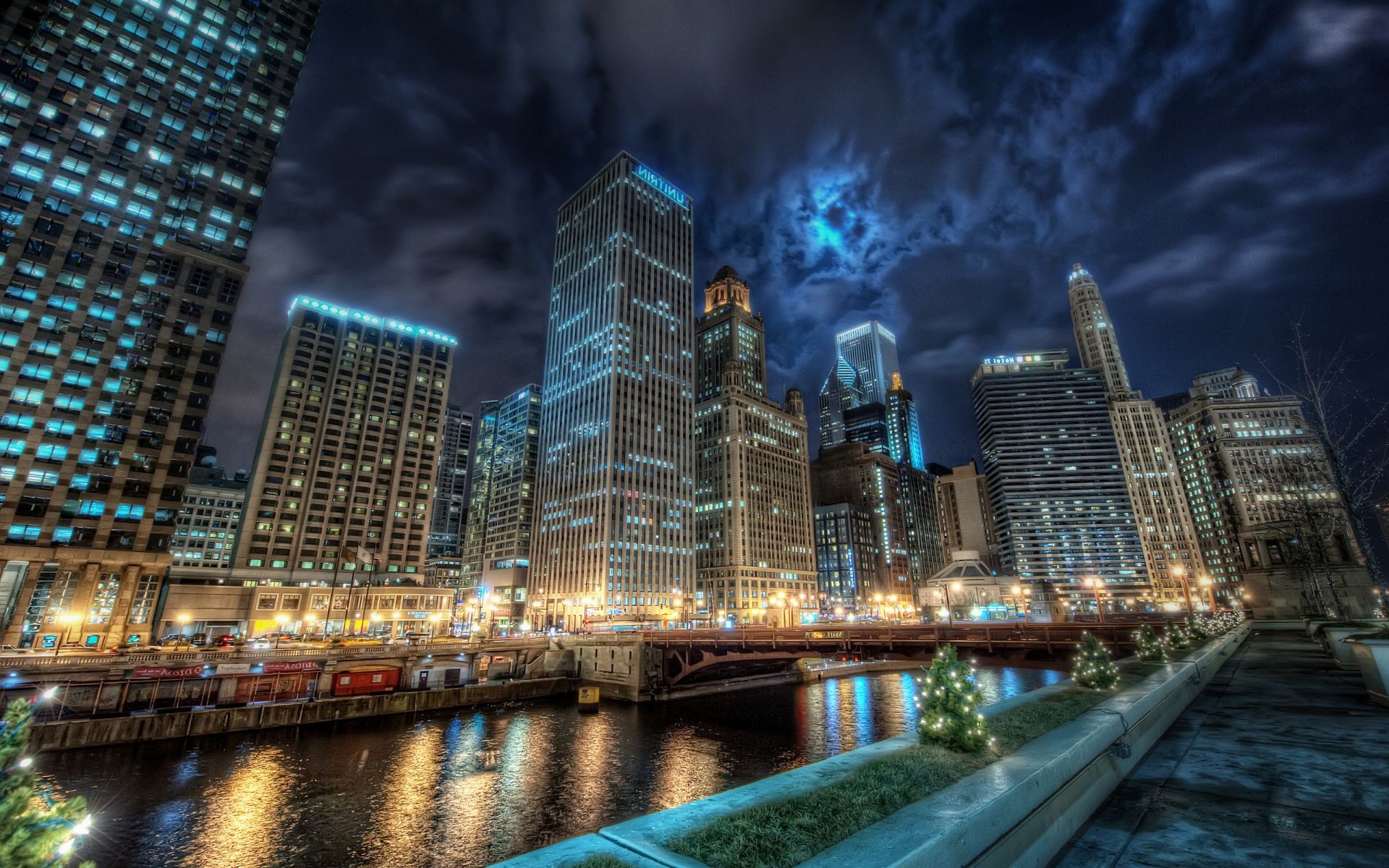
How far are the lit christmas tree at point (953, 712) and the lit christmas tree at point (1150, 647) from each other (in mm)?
21714

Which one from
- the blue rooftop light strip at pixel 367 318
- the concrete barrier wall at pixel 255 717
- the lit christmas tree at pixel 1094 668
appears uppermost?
the blue rooftop light strip at pixel 367 318

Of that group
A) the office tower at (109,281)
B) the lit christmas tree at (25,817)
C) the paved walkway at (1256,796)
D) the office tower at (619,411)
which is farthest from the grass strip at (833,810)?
the office tower at (619,411)

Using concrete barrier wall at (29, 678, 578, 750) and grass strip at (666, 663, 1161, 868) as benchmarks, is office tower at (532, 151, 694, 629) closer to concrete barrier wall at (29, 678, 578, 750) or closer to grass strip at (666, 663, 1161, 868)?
concrete barrier wall at (29, 678, 578, 750)

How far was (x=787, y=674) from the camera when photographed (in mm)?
83688

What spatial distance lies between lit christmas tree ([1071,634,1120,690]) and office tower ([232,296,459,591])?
13478cm

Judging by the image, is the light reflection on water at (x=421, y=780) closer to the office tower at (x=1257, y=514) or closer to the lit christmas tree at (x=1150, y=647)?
the lit christmas tree at (x=1150, y=647)

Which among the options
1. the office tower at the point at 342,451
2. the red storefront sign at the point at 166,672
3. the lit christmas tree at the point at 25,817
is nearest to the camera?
the lit christmas tree at the point at 25,817

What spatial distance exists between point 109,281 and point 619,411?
10088 cm

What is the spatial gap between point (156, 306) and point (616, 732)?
11018 cm

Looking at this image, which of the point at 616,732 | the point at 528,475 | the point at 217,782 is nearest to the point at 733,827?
the point at 217,782

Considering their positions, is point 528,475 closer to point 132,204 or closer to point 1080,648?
point 132,204

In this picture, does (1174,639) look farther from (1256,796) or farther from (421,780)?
(421,780)

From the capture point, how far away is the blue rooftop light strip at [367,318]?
471 ft

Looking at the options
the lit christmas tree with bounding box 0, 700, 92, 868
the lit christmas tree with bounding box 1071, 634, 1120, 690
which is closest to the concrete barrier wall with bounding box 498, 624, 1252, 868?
the lit christmas tree with bounding box 0, 700, 92, 868
